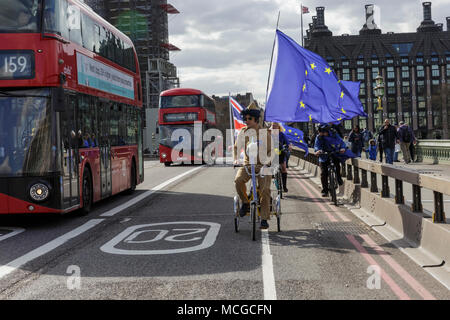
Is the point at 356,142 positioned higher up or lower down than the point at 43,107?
lower down

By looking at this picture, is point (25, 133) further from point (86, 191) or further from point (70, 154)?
point (86, 191)

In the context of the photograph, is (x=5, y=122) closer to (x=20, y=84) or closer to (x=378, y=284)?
(x=20, y=84)

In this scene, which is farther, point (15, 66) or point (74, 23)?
point (74, 23)

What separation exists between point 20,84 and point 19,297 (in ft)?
15.8

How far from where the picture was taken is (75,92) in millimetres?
10617

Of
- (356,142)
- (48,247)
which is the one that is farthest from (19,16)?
(356,142)

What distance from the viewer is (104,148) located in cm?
1291

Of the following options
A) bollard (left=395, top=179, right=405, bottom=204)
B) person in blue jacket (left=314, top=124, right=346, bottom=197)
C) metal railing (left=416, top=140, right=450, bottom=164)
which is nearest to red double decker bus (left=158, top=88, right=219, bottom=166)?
metal railing (left=416, top=140, right=450, bottom=164)

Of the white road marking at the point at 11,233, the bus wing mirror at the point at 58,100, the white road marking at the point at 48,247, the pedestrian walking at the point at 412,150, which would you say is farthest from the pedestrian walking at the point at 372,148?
the white road marking at the point at 11,233

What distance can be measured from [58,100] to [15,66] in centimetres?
83

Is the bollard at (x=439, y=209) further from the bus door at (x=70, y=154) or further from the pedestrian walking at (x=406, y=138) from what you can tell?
the pedestrian walking at (x=406, y=138)

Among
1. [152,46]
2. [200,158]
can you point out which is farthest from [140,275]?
[152,46]

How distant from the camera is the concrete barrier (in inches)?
256

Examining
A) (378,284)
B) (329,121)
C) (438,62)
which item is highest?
(438,62)
